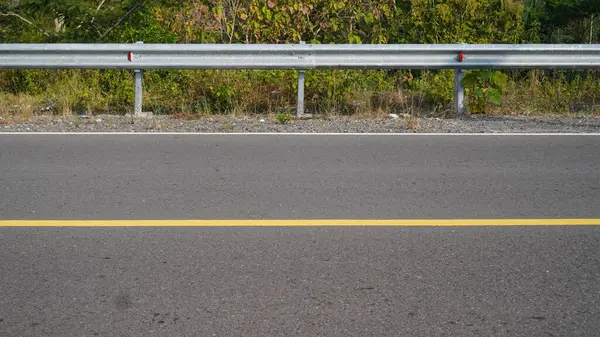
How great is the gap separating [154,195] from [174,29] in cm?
816

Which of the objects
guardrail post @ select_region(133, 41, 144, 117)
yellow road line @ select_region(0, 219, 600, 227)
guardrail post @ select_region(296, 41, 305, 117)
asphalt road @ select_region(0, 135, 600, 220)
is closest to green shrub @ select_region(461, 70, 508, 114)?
asphalt road @ select_region(0, 135, 600, 220)

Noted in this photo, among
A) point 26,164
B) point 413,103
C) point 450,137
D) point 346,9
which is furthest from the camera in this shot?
point 346,9

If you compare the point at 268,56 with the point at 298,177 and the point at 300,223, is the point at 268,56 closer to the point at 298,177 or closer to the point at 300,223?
the point at 298,177

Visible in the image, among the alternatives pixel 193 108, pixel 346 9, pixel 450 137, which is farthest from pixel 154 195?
pixel 346 9

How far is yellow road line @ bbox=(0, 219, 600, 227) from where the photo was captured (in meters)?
5.43

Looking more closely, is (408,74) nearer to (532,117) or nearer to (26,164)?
(532,117)

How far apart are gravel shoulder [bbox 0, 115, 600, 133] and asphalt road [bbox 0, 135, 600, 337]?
4.60 feet

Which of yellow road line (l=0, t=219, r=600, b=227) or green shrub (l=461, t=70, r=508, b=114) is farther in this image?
green shrub (l=461, t=70, r=508, b=114)

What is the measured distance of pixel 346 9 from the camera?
544 inches

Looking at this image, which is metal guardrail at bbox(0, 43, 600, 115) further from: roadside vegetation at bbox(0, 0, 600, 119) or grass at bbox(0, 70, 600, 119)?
grass at bbox(0, 70, 600, 119)

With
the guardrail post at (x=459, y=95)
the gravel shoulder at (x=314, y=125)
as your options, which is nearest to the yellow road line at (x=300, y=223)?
the gravel shoulder at (x=314, y=125)

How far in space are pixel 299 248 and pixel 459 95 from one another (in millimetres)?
6160

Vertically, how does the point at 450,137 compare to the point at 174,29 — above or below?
below

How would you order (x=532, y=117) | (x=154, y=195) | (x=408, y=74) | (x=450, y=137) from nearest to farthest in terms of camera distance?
(x=154, y=195) < (x=450, y=137) < (x=532, y=117) < (x=408, y=74)
